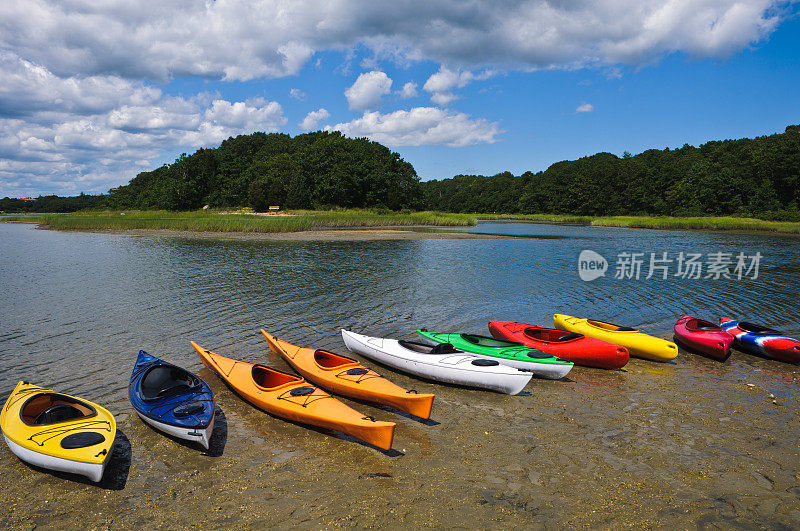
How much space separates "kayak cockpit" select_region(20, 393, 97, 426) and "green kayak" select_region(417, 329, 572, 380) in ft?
22.0

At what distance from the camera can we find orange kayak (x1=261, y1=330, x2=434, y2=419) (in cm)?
699

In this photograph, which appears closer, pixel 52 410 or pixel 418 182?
pixel 52 410

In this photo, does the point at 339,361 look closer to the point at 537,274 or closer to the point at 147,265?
the point at 537,274

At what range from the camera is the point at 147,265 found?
24109 mm

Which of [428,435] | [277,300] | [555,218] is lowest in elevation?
[428,435]

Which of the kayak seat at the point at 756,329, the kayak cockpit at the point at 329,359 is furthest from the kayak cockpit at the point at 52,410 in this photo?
the kayak seat at the point at 756,329

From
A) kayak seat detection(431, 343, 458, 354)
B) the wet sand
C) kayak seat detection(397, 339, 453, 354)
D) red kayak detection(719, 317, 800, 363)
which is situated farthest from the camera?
red kayak detection(719, 317, 800, 363)

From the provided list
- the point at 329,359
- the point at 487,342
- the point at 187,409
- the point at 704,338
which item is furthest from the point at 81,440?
the point at 704,338

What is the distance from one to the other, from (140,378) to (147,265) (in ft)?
63.1

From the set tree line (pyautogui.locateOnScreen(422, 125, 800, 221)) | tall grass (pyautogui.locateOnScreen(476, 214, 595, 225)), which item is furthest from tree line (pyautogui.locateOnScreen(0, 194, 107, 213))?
tall grass (pyautogui.locateOnScreen(476, 214, 595, 225))

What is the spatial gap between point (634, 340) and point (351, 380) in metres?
6.75

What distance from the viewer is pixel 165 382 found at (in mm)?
7465

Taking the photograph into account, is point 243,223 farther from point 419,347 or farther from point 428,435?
point 428,435

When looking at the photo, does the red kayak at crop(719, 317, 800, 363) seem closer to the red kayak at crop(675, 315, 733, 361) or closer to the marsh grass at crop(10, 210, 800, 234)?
the red kayak at crop(675, 315, 733, 361)
